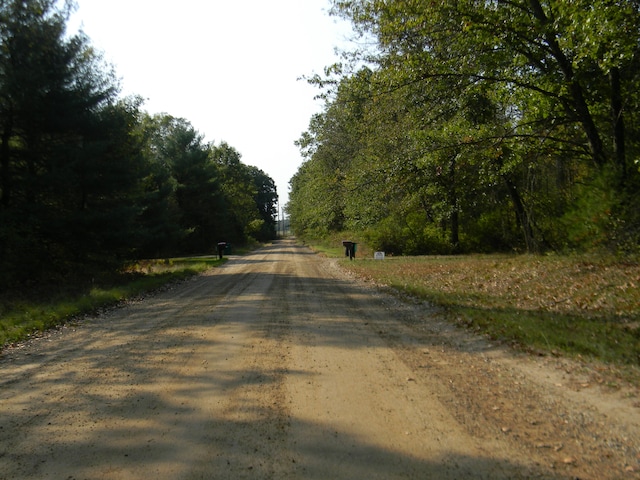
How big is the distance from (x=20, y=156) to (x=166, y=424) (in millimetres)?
15965

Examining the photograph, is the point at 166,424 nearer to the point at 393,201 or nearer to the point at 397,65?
the point at 397,65

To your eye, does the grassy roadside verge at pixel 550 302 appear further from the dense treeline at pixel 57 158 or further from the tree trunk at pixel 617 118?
the dense treeline at pixel 57 158

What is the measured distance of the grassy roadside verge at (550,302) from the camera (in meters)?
6.26

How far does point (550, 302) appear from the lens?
31.4ft

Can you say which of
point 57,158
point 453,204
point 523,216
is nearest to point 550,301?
point 523,216

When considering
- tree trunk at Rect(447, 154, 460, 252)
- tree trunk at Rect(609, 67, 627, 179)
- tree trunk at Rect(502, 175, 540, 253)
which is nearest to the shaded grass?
tree trunk at Rect(609, 67, 627, 179)

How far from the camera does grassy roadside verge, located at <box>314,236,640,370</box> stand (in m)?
6.26

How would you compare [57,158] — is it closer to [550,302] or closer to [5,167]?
[5,167]

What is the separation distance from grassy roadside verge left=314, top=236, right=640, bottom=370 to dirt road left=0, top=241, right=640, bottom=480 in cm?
67

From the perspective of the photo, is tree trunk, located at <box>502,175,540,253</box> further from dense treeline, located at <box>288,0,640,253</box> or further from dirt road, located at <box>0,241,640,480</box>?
dirt road, located at <box>0,241,640,480</box>

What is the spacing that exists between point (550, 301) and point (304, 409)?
747 cm

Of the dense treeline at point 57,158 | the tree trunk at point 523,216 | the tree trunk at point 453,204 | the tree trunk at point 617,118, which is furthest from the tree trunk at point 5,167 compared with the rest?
the tree trunk at point 617,118

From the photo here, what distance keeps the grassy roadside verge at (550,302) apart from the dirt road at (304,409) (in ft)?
2.21

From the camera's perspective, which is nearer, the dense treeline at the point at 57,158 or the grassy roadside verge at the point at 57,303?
the grassy roadside verge at the point at 57,303
